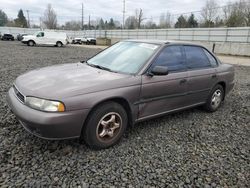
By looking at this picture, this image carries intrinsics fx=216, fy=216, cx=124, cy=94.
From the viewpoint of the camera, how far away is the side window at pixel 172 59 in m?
3.57

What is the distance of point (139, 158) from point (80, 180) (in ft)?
2.76

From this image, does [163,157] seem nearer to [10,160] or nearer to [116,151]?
[116,151]

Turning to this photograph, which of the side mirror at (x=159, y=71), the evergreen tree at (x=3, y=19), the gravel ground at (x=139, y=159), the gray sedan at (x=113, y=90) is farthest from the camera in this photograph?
the evergreen tree at (x=3, y=19)

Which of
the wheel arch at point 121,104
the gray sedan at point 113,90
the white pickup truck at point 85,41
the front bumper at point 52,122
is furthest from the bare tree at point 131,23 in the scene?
the front bumper at point 52,122

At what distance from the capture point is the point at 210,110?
468 centimetres

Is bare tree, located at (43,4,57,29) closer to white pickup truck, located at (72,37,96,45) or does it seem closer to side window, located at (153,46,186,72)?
white pickup truck, located at (72,37,96,45)

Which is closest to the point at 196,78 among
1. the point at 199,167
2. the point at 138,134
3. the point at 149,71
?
the point at 149,71

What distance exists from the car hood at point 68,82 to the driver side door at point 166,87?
351 mm

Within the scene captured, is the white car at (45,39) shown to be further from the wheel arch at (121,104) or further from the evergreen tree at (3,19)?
the evergreen tree at (3,19)

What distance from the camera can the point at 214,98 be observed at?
15.4ft

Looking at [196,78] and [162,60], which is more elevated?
[162,60]

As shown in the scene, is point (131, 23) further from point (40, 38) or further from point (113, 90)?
point (113, 90)

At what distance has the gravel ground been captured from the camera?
241 centimetres

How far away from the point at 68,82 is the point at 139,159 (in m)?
1.37
